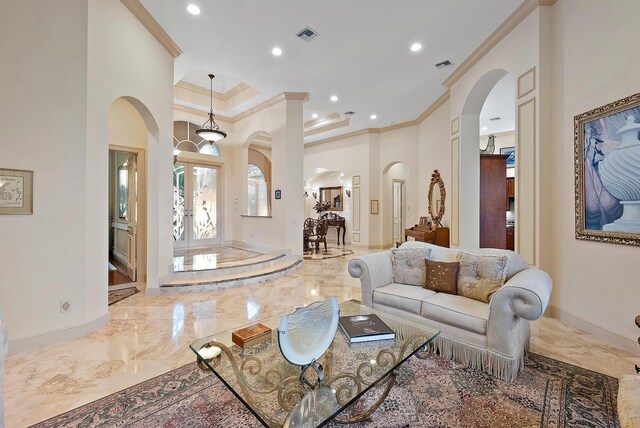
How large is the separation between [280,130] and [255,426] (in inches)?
218

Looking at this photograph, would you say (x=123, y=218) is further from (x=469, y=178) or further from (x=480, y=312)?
(x=469, y=178)

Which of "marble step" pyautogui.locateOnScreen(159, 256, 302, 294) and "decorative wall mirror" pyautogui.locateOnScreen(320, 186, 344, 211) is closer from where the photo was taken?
"marble step" pyautogui.locateOnScreen(159, 256, 302, 294)

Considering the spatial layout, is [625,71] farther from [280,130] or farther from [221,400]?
[280,130]

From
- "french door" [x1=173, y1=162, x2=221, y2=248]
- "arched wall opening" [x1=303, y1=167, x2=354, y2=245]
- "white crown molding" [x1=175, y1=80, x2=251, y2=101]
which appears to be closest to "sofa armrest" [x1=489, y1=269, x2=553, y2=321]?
"white crown molding" [x1=175, y1=80, x2=251, y2=101]

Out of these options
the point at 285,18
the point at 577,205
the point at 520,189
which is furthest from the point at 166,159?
the point at 577,205

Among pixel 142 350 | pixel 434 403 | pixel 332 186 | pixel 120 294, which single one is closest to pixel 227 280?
pixel 120 294

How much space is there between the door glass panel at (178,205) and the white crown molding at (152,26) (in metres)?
3.54

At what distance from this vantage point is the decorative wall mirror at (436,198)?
19.5 feet

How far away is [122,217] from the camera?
5.67 m

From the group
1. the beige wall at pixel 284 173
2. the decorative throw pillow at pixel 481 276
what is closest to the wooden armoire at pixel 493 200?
the decorative throw pillow at pixel 481 276

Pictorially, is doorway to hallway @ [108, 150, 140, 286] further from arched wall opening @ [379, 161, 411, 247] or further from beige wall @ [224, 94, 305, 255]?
arched wall opening @ [379, 161, 411, 247]

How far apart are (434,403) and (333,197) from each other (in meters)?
8.57

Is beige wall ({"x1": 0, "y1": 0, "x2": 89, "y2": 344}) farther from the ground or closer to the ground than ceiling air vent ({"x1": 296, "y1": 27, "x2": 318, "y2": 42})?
closer to the ground

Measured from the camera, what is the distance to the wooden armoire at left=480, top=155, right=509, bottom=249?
4953mm
